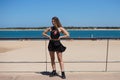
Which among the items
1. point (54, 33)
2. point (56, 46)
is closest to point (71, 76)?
point (56, 46)

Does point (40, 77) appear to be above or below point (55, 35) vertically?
below

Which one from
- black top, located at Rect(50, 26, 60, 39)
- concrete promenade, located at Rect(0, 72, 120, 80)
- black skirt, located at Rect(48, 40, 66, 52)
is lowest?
concrete promenade, located at Rect(0, 72, 120, 80)

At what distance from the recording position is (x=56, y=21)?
21.4 feet

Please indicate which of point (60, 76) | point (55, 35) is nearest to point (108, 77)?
point (60, 76)

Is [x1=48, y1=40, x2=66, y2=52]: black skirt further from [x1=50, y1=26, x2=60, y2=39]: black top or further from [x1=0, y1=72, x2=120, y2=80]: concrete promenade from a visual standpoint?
[x1=0, y1=72, x2=120, y2=80]: concrete promenade

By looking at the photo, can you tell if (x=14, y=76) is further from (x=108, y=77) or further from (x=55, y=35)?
(x=108, y=77)

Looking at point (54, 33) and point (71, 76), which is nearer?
point (54, 33)

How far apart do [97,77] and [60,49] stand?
1083mm

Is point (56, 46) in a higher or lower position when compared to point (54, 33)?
lower

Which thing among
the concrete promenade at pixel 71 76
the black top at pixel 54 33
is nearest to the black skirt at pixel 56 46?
the black top at pixel 54 33

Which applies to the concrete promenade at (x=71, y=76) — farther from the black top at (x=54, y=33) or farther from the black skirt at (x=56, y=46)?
the black top at (x=54, y=33)

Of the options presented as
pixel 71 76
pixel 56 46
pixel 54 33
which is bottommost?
pixel 71 76

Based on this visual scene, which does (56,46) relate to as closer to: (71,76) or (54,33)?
(54,33)

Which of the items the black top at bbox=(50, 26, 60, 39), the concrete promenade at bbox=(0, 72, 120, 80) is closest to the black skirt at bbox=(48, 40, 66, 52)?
the black top at bbox=(50, 26, 60, 39)
